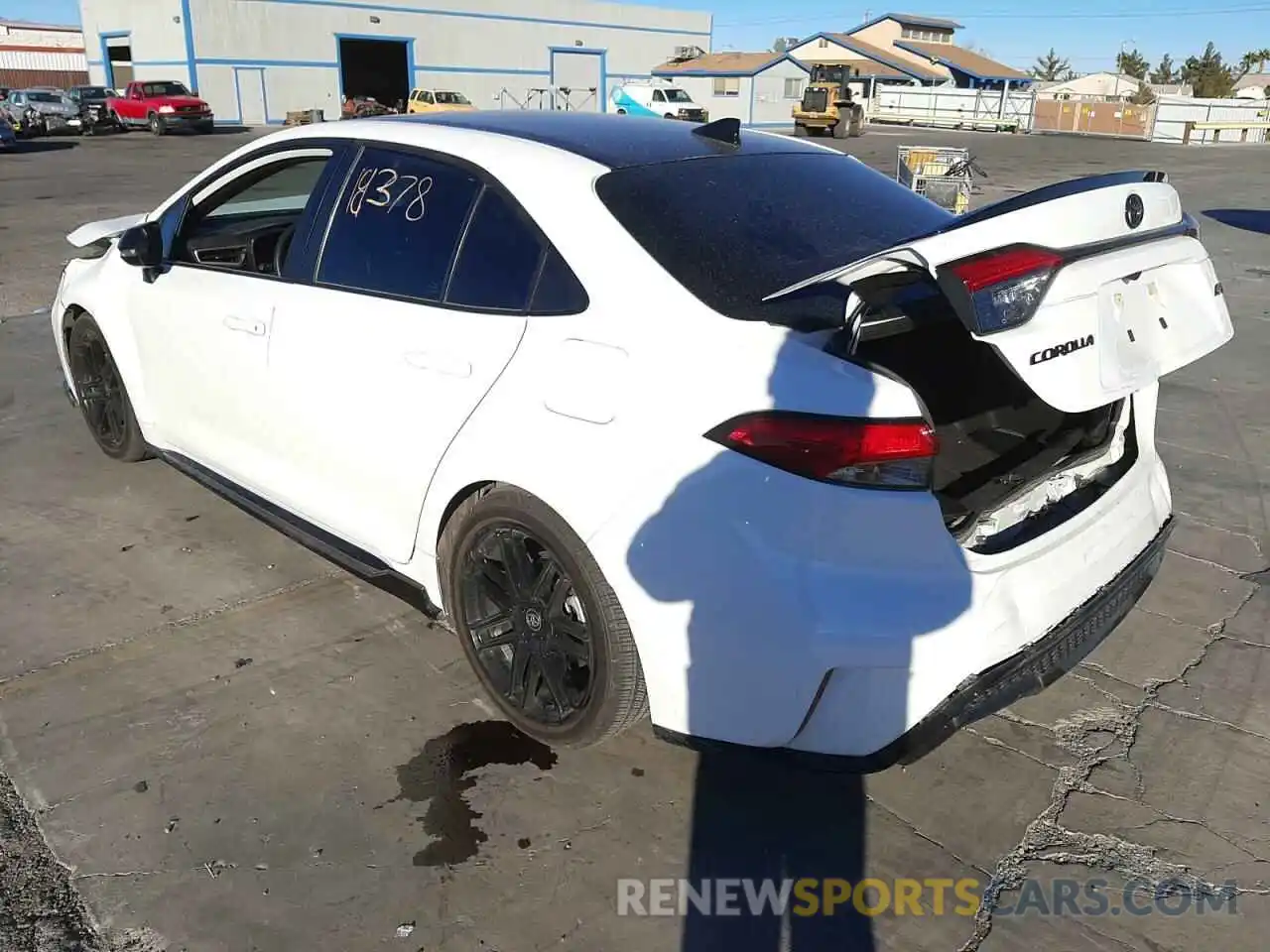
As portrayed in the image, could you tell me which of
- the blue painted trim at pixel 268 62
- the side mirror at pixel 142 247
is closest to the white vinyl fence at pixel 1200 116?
the blue painted trim at pixel 268 62

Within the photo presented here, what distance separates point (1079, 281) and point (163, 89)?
40.0 meters

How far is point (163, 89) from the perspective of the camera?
3591 cm

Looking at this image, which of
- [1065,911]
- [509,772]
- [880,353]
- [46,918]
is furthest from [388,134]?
[1065,911]

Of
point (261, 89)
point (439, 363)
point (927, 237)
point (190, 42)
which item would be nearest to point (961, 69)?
point (261, 89)

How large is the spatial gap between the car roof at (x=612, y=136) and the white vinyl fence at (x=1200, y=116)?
161ft

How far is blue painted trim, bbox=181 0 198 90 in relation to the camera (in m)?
37.8

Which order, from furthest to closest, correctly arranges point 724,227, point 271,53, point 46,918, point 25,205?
point 271,53
point 25,205
point 724,227
point 46,918

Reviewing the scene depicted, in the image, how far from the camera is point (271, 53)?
133 ft

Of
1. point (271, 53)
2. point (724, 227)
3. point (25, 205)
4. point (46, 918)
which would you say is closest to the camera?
point (46, 918)

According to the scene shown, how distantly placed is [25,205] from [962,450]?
1777 centimetres

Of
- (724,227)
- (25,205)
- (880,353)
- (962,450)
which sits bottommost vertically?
(25,205)

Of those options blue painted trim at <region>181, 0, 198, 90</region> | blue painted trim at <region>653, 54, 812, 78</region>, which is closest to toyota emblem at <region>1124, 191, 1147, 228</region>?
blue painted trim at <region>181, 0, 198, 90</region>

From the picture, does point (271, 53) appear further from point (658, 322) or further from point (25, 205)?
point (658, 322)

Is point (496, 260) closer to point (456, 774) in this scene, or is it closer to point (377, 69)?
point (456, 774)
